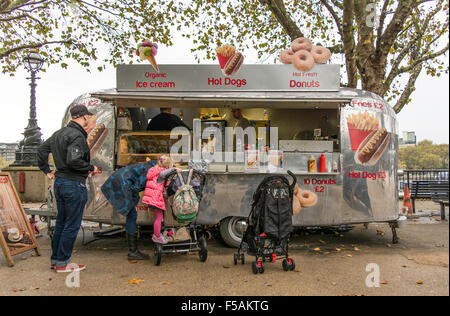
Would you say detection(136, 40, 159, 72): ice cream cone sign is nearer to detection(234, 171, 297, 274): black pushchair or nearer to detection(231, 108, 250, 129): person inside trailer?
detection(231, 108, 250, 129): person inside trailer

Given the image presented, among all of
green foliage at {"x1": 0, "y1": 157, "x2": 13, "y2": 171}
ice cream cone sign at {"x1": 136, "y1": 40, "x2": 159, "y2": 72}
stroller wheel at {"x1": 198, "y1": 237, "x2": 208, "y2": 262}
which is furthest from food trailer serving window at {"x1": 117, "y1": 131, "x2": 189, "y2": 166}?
green foliage at {"x1": 0, "y1": 157, "x2": 13, "y2": 171}

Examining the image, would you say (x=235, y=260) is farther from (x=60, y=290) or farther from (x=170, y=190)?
(x=60, y=290)

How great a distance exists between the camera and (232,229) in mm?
6387

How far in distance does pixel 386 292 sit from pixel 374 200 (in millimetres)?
2505

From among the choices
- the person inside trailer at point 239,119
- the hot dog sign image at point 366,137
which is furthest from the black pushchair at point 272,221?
the person inside trailer at point 239,119

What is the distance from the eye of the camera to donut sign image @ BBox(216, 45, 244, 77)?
20.6 ft

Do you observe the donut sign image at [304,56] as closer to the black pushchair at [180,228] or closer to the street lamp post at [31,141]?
the black pushchair at [180,228]

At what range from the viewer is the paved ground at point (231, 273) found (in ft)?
13.9

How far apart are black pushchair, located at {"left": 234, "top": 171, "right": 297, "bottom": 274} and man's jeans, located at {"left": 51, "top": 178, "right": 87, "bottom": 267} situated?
7.64 feet

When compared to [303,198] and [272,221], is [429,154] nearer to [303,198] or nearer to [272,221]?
[272,221]

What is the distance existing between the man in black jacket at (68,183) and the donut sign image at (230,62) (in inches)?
97.4

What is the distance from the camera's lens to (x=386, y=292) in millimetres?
4066

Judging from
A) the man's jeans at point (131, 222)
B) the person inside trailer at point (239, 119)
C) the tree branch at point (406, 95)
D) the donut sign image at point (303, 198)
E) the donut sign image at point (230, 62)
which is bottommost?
the man's jeans at point (131, 222)
